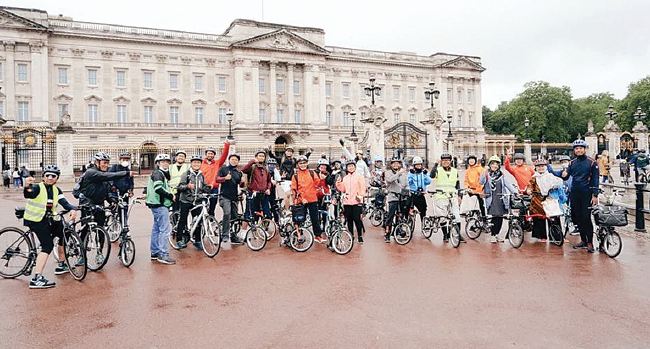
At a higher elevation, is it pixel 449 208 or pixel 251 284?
pixel 449 208

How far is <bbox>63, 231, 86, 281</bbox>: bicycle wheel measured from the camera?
7.54m

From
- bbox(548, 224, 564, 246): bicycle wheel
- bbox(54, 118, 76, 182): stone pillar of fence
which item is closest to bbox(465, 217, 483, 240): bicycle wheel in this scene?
bbox(548, 224, 564, 246): bicycle wheel

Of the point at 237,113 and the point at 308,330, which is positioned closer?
the point at 308,330

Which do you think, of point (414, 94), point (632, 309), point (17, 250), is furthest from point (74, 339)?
point (414, 94)

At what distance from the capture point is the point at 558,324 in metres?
5.53

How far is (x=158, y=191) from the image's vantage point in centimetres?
861

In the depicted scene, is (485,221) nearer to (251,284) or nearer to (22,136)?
(251,284)

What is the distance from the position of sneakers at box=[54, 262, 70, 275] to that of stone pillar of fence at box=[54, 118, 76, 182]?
23.8 metres

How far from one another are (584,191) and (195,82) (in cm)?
5442

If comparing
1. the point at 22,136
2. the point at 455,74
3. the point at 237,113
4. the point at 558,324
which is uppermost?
the point at 455,74

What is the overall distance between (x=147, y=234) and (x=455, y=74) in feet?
222

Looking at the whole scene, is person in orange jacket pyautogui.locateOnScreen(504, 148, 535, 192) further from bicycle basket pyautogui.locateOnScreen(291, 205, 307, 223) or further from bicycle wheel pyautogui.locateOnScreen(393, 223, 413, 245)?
bicycle basket pyautogui.locateOnScreen(291, 205, 307, 223)

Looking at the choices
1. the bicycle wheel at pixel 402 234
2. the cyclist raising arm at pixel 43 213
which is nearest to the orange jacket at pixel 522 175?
the bicycle wheel at pixel 402 234

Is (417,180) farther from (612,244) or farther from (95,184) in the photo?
(95,184)
